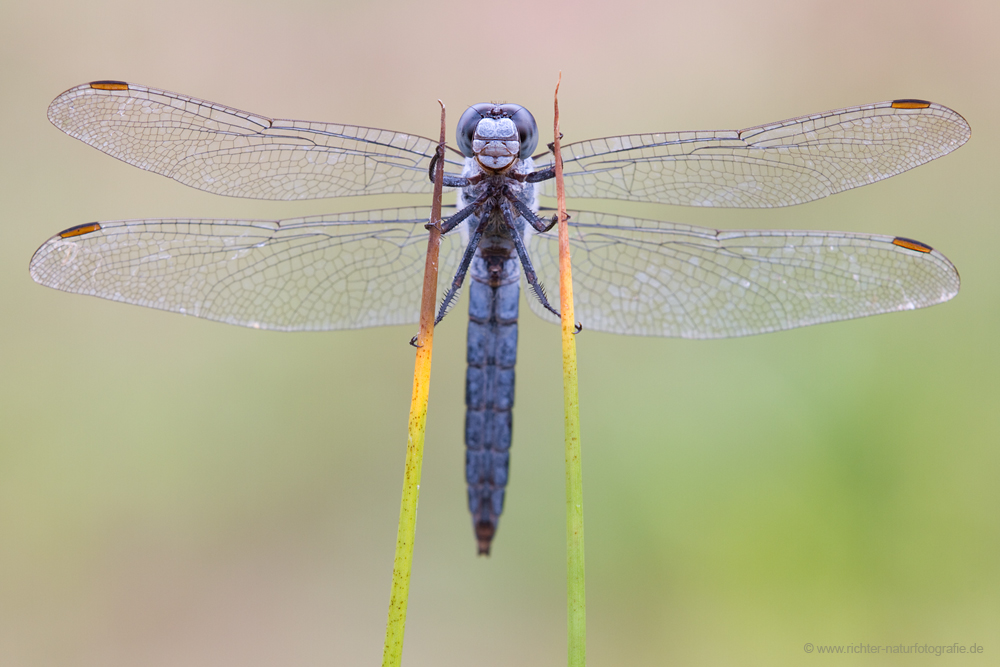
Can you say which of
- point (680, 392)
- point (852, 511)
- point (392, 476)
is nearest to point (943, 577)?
point (852, 511)

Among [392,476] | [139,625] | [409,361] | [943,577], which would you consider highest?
[409,361]

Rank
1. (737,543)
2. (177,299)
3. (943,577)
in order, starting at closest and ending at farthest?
(177,299) < (943,577) < (737,543)

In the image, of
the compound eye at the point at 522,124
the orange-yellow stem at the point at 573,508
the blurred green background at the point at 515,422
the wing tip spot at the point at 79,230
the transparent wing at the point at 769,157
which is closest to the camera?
the orange-yellow stem at the point at 573,508

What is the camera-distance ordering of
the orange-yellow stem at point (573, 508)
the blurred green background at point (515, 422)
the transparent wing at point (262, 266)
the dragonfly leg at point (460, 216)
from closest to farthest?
1. the orange-yellow stem at point (573, 508)
2. the dragonfly leg at point (460, 216)
3. the transparent wing at point (262, 266)
4. the blurred green background at point (515, 422)

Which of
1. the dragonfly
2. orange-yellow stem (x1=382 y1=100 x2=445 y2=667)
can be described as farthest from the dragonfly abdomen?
orange-yellow stem (x1=382 y1=100 x2=445 y2=667)

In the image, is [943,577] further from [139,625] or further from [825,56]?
[139,625]

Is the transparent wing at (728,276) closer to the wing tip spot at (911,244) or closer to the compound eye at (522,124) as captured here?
the wing tip spot at (911,244)

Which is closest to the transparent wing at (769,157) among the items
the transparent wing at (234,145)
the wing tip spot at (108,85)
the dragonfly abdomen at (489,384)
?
the dragonfly abdomen at (489,384)

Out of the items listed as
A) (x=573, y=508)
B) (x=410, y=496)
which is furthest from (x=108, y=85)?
(x=573, y=508)
